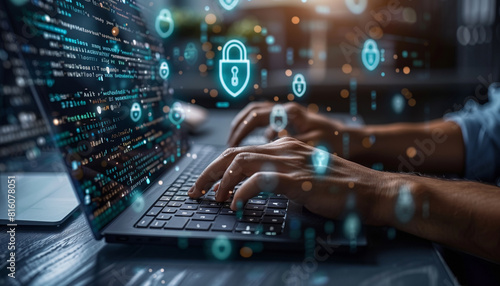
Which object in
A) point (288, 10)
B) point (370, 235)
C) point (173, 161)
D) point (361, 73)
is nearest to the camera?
point (370, 235)

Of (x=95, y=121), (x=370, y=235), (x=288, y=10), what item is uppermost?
(x=288, y=10)

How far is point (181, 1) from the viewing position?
7.33 ft

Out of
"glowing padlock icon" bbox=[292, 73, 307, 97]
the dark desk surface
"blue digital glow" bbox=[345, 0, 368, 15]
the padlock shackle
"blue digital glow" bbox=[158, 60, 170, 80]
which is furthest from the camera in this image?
"blue digital glow" bbox=[345, 0, 368, 15]

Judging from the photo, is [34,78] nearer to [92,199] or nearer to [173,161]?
[92,199]

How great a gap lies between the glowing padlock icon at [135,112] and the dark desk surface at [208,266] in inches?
9.3

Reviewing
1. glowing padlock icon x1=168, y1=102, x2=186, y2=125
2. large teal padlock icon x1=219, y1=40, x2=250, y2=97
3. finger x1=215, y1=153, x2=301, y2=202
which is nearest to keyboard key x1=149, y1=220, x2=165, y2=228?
finger x1=215, y1=153, x2=301, y2=202

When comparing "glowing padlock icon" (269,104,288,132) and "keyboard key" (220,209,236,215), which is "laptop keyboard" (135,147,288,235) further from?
"glowing padlock icon" (269,104,288,132)

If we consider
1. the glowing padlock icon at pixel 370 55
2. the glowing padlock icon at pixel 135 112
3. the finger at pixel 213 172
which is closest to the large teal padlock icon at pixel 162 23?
the glowing padlock icon at pixel 135 112

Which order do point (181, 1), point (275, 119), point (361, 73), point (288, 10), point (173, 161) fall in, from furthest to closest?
point (181, 1)
point (361, 73)
point (288, 10)
point (275, 119)
point (173, 161)

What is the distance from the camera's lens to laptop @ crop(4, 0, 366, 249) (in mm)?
448

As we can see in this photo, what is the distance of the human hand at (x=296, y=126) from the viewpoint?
3.35 feet

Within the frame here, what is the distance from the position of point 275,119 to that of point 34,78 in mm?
745

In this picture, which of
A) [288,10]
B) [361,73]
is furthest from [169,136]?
[361,73]

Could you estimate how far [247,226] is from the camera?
Answer: 1.65 feet
